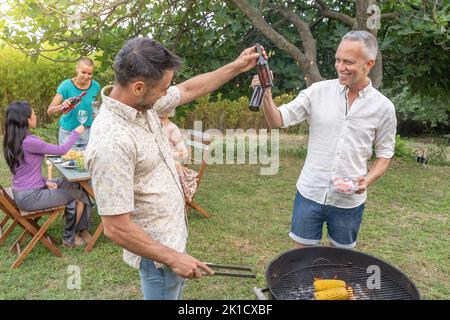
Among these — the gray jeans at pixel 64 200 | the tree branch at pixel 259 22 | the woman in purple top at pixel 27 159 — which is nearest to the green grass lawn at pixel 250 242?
the gray jeans at pixel 64 200

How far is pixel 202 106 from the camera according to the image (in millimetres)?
12539

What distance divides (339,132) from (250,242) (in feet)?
7.56

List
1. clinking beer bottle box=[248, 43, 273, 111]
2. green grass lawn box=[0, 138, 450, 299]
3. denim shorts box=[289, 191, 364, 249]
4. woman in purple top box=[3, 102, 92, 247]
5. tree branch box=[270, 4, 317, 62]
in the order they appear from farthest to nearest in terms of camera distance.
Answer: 1. tree branch box=[270, 4, 317, 62]
2. woman in purple top box=[3, 102, 92, 247]
3. green grass lawn box=[0, 138, 450, 299]
4. denim shorts box=[289, 191, 364, 249]
5. clinking beer bottle box=[248, 43, 273, 111]

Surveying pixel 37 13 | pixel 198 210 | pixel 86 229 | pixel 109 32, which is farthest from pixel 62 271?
pixel 109 32

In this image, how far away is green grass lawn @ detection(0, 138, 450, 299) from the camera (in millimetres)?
3586

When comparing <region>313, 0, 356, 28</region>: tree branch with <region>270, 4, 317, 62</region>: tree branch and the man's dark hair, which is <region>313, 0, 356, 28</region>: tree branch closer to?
<region>270, 4, 317, 62</region>: tree branch

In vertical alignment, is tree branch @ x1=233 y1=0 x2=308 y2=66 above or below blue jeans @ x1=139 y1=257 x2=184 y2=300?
above

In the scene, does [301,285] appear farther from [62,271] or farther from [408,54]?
[408,54]

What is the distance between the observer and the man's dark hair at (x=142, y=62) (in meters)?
1.53

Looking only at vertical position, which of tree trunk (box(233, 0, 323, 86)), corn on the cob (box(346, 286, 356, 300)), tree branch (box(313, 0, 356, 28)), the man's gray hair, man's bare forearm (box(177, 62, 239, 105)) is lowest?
corn on the cob (box(346, 286, 356, 300))

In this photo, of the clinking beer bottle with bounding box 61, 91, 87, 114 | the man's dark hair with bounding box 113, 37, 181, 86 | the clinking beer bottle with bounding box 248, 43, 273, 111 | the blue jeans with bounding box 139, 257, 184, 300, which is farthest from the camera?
the clinking beer bottle with bounding box 61, 91, 87, 114

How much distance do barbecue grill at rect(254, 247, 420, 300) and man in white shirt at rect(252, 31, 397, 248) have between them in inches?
13.4

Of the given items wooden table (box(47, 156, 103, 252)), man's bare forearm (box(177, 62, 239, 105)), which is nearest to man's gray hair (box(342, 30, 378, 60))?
man's bare forearm (box(177, 62, 239, 105))

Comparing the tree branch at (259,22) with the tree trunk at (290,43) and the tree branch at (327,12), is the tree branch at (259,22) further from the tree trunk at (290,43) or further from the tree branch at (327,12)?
the tree branch at (327,12)
